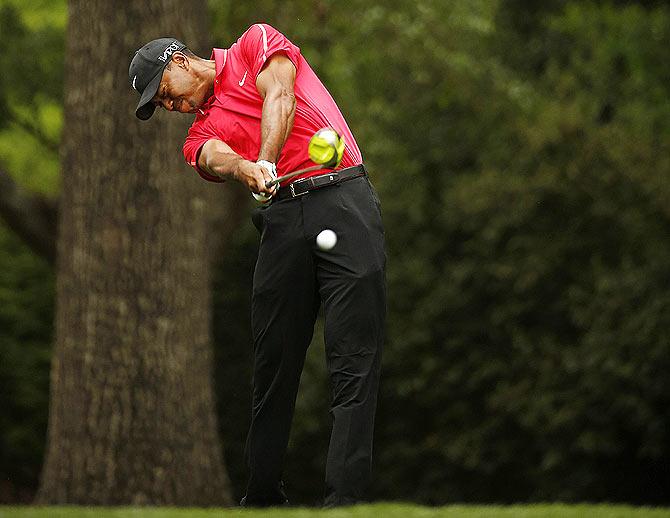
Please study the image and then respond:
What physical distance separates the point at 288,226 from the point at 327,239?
0.74 feet

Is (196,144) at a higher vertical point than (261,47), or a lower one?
lower

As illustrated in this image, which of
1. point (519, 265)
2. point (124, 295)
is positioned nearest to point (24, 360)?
point (519, 265)

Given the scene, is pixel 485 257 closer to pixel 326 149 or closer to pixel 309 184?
pixel 309 184

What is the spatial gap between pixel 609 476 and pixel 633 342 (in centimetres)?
150

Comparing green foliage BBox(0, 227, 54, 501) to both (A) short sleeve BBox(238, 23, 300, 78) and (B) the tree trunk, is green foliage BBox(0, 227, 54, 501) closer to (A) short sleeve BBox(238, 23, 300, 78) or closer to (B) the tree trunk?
(B) the tree trunk

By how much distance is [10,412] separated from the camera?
54.6ft

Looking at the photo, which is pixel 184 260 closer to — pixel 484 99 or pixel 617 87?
pixel 484 99

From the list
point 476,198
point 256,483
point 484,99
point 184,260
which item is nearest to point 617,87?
point 484,99

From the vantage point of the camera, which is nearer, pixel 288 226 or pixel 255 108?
pixel 288 226

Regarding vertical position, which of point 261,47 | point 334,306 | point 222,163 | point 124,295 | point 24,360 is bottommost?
point 24,360

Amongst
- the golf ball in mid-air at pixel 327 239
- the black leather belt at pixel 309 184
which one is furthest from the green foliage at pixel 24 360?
the golf ball in mid-air at pixel 327 239

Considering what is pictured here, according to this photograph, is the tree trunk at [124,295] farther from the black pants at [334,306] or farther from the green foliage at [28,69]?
the green foliage at [28,69]

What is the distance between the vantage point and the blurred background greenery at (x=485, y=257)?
13.4m

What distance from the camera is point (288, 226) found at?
6.04 m
